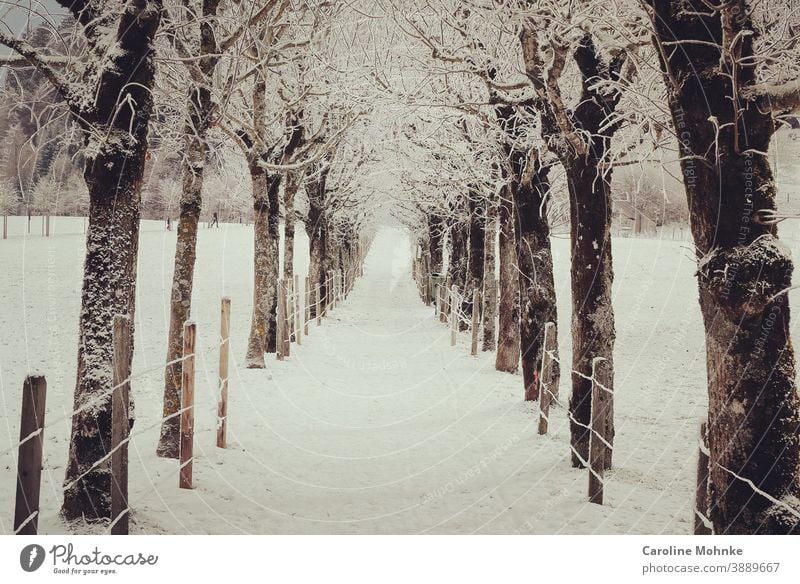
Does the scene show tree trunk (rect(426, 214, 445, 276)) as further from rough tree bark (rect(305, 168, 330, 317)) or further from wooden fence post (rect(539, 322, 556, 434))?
wooden fence post (rect(539, 322, 556, 434))

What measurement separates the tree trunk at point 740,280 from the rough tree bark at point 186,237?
481 centimetres

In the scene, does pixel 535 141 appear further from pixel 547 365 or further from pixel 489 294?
pixel 489 294

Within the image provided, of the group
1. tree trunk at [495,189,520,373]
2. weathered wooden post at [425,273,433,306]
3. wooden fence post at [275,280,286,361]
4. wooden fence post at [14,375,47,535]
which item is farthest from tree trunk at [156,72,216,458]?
weathered wooden post at [425,273,433,306]

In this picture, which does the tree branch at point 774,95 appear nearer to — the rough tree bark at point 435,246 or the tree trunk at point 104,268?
the tree trunk at point 104,268

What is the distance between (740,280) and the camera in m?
3.31

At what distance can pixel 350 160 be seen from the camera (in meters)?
21.2

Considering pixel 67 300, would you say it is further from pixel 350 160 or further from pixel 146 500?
pixel 146 500

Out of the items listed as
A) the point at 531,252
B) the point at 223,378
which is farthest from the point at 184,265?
the point at 531,252

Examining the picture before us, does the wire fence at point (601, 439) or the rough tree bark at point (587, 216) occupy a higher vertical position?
the rough tree bark at point (587, 216)

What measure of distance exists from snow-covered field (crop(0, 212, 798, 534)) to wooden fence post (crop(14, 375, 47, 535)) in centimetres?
26

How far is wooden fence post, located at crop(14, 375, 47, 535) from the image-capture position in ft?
10.0
